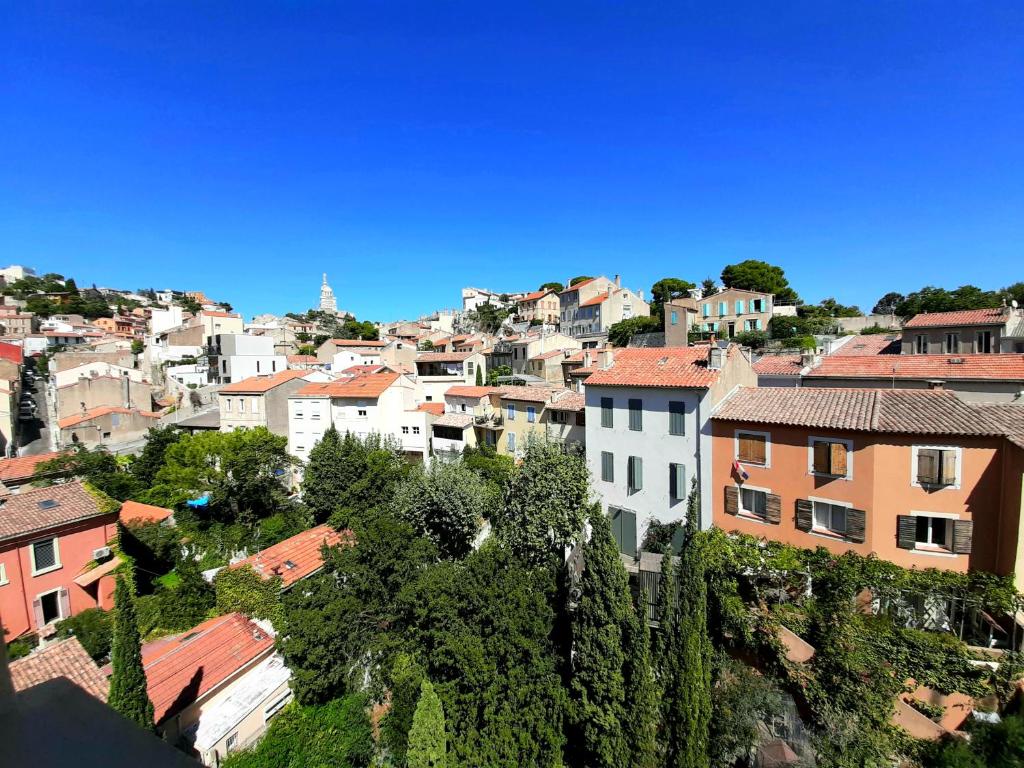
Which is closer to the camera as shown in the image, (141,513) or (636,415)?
(636,415)

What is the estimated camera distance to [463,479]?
23469 mm

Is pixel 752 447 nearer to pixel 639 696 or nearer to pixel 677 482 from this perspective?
pixel 677 482

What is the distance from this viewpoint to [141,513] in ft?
87.5

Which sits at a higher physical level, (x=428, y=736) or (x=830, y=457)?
(x=830, y=457)

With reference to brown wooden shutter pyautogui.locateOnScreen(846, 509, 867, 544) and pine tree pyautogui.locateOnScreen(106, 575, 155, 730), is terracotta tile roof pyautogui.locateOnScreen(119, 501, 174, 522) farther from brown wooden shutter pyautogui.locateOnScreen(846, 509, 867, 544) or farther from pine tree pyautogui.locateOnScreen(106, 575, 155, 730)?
brown wooden shutter pyautogui.locateOnScreen(846, 509, 867, 544)

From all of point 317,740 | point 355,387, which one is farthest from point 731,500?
point 355,387

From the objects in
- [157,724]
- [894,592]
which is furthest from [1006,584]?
[157,724]

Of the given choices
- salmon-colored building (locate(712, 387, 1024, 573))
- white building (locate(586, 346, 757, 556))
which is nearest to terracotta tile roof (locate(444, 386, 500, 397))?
white building (locate(586, 346, 757, 556))

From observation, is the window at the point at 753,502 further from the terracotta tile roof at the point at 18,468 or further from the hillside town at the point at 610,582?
the terracotta tile roof at the point at 18,468

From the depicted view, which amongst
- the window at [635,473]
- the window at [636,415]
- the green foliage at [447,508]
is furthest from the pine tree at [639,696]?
the green foliage at [447,508]

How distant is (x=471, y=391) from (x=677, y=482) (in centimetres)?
1720

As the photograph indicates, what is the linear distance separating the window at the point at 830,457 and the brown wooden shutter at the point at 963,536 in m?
3.08

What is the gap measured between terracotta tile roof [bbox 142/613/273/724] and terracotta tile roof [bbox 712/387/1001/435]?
1995 cm

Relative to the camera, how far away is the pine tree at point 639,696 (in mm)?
13438
